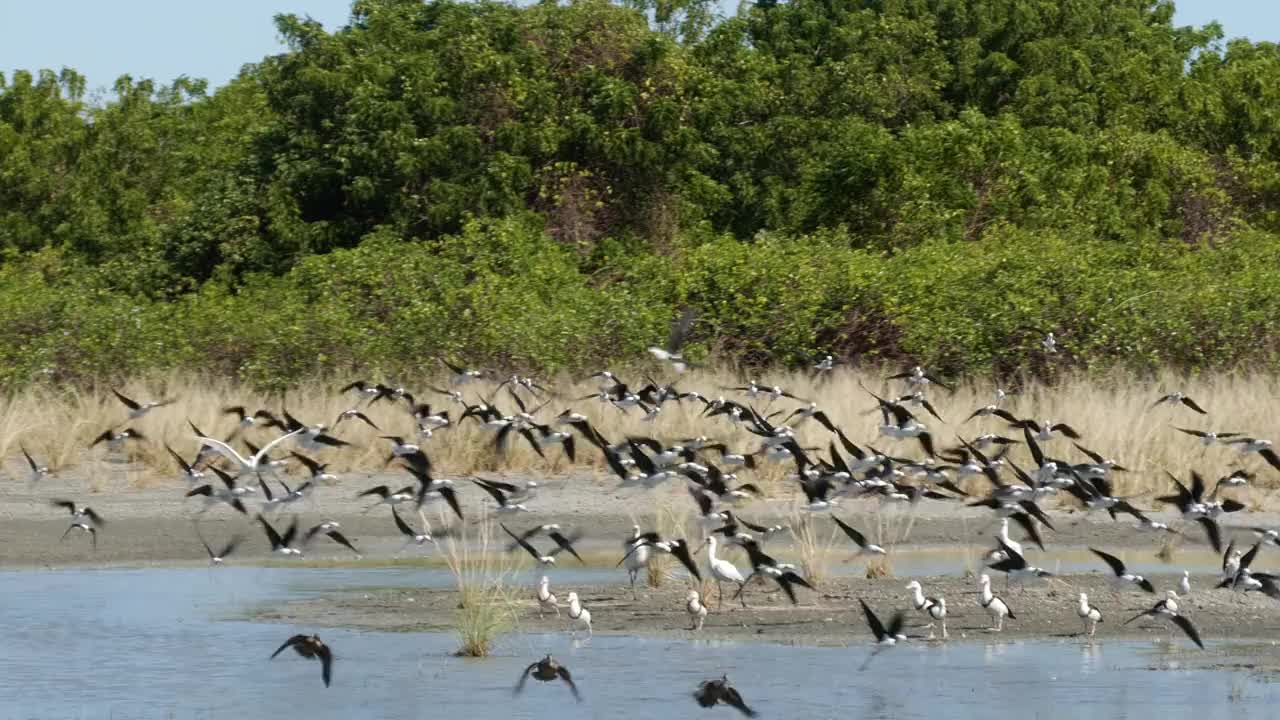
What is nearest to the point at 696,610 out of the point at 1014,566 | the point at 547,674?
the point at 1014,566

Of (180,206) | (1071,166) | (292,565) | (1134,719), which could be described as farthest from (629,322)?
(180,206)

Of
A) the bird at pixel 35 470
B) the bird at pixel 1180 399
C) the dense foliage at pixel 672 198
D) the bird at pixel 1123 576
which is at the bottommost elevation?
the bird at pixel 1123 576

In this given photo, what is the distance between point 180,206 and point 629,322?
17413mm

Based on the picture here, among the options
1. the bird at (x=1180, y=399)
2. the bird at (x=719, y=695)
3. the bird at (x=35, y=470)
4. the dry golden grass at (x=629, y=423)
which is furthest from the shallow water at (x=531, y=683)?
the dry golden grass at (x=629, y=423)

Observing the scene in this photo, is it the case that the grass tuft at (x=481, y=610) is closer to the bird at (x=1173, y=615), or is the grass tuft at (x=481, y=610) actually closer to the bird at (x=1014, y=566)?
the bird at (x=1014, y=566)

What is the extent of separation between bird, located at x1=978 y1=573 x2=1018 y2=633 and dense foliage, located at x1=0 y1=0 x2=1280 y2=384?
33.2ft

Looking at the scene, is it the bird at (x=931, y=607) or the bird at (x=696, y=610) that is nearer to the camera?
the bird at (x=931, y=607)

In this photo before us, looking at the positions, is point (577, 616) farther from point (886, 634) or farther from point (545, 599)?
point (886, 634)

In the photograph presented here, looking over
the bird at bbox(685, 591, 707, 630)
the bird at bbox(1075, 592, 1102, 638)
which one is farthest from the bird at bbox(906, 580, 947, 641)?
the bird at bbox(685, 591, 707, 630)

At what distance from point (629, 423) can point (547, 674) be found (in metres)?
10.2

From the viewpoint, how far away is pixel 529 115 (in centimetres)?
2948

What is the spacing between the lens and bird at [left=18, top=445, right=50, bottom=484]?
1606cm

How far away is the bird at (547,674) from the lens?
9.95 m

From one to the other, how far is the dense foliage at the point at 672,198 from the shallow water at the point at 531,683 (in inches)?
397
